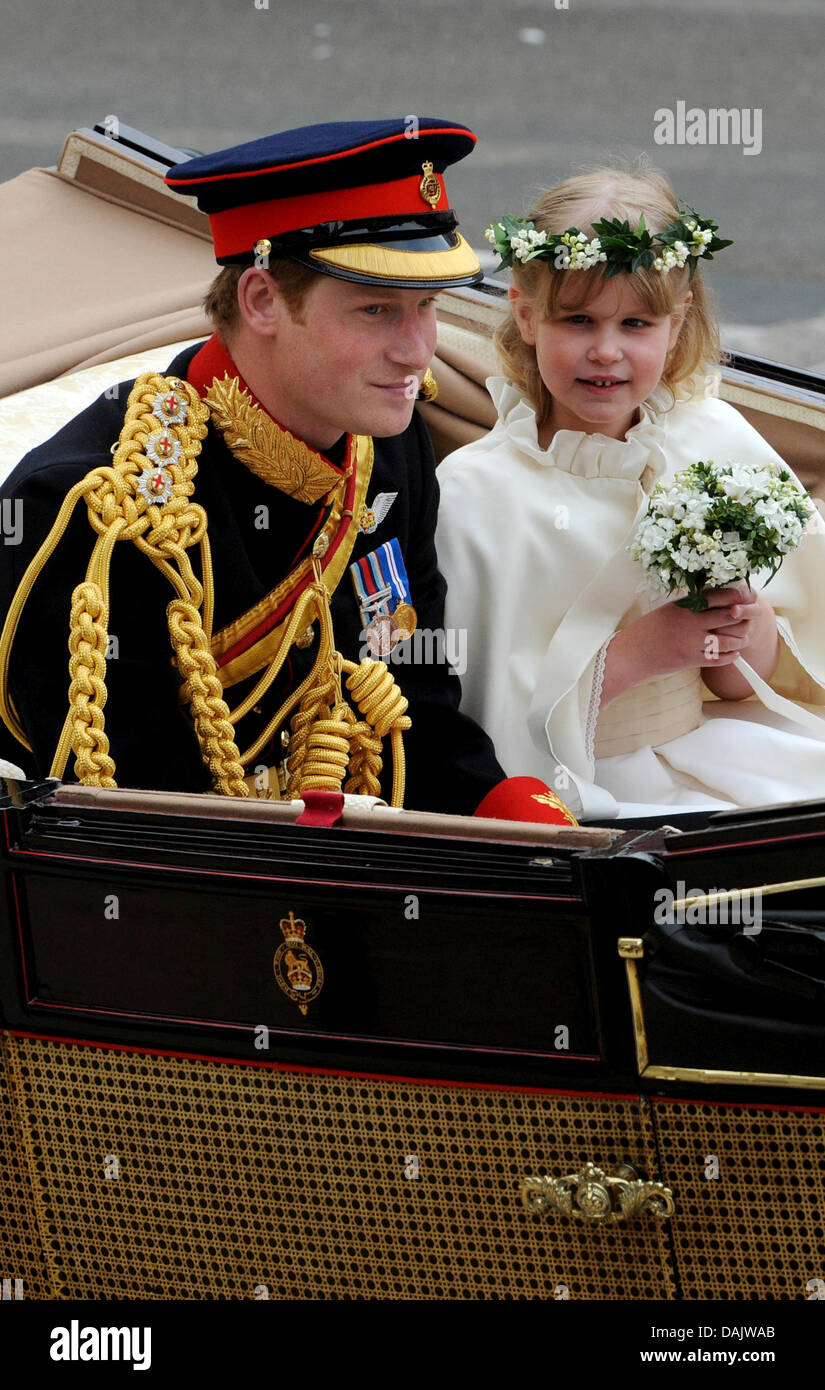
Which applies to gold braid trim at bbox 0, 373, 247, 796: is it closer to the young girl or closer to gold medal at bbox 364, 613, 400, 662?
gold medal at bbox 364, 613, 400, 662

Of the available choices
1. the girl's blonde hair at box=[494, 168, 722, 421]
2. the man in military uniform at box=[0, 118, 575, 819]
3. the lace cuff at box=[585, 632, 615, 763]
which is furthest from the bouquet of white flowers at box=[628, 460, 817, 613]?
the man in military uniform at box=[0, 118, 575, 819]

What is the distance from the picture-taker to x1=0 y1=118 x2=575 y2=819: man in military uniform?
5.87 ft

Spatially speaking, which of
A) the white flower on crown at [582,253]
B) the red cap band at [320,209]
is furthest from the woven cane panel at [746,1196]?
the white flower on crown at [582,253]

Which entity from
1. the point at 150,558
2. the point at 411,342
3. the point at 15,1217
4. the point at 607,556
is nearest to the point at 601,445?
the point at 607,556

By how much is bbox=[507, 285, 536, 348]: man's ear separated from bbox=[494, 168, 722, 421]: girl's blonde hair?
13 millimetres

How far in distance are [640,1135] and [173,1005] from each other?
19.2 inches

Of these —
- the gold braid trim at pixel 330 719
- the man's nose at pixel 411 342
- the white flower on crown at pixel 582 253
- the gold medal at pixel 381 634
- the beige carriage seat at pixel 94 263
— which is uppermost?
the beige carriage seat at pixel 94 263

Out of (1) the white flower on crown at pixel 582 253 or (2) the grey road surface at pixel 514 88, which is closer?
(1) the white flower on crown at pixel 582 253

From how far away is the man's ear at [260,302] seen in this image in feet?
6.07

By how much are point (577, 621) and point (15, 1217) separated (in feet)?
3.59

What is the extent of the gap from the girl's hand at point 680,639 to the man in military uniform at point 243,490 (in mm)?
342

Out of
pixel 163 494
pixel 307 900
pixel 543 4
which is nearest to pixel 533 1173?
pixel 307 900

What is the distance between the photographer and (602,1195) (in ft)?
5.06

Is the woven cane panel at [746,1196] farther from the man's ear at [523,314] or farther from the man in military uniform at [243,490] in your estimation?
the man's ear at [523,314]
